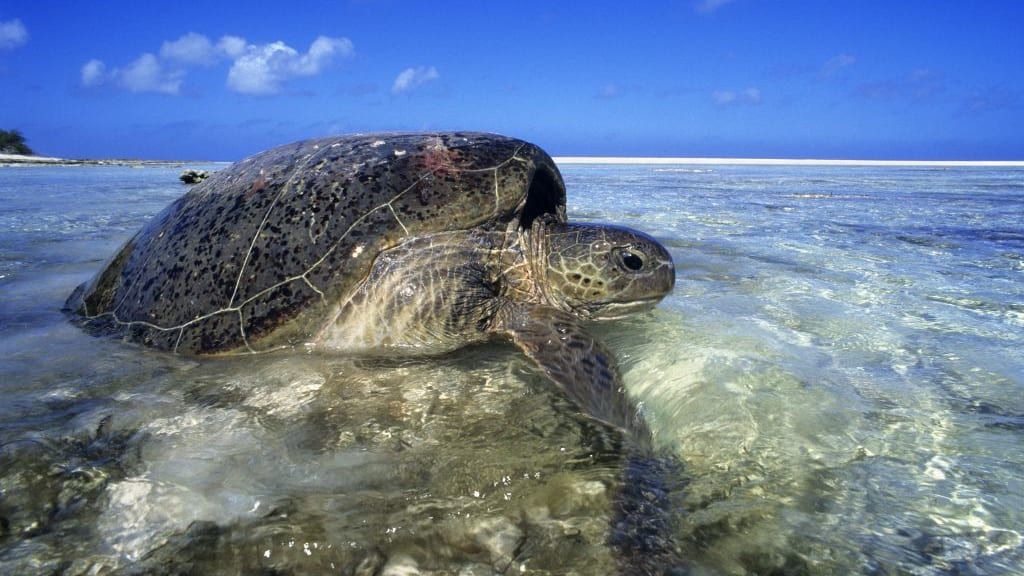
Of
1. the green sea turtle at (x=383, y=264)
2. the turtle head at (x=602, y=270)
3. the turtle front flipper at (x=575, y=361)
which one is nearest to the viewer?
the turtle front flipper at (x=575, y=361)

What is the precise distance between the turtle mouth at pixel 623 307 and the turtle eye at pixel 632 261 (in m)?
0.19

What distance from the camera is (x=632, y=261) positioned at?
339cm

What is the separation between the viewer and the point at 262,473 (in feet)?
6.11

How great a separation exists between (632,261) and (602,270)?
0.19m

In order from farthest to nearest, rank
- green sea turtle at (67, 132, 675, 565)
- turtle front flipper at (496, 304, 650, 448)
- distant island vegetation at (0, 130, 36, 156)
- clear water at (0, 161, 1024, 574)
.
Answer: distant island vegetation at (0, 130, 36, 156)
green sea turtle at (67, 132, 675, 565)
turtle front flipper at (496, 304, 650, 448)
clear water at (0, 161, 1024, 574)

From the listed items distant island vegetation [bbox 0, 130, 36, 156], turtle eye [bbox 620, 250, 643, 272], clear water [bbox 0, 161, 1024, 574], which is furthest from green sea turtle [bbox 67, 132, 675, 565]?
distant island vegetation [bbox 0, 130, 36, 156]

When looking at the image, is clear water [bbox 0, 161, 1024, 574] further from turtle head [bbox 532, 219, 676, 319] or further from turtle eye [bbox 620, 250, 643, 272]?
turtle eye [bbox 620, 250, 643, 272]

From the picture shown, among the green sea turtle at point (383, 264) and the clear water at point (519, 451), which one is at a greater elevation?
the green sea turtle at point (383, 264)

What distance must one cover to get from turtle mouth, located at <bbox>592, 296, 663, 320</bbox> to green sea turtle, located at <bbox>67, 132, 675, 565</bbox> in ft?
0.04

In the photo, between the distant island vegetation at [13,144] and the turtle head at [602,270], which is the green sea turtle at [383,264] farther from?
the distant island vegetation at [13,144]

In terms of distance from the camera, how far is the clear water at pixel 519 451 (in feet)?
5.05

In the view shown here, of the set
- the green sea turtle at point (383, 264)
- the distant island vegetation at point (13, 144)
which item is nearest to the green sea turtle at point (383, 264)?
the green sea turtle at point (383, 264)

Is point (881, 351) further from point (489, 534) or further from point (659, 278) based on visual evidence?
point (489, 534)

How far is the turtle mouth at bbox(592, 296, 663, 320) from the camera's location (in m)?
3.43
